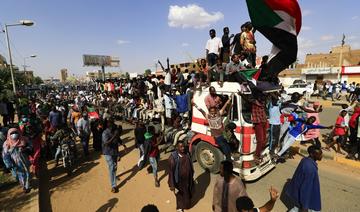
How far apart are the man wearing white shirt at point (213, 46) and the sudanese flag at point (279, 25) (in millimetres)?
3558

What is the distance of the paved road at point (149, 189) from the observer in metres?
5.15

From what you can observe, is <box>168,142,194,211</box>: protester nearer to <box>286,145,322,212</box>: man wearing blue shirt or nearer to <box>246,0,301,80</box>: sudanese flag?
<box>286,145,322,212</box>: man wearing blue shirt

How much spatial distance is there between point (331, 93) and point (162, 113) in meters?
19.9

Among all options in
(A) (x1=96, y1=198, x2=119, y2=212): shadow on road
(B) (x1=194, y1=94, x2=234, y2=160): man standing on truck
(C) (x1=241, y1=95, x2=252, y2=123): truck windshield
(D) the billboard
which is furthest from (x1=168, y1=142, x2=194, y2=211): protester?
(D) the billboard

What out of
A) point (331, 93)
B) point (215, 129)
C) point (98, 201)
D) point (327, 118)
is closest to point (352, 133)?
point (215, 129)

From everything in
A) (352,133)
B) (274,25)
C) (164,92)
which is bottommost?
(352,133)

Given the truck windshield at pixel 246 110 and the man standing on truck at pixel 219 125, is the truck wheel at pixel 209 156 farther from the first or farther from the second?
the truck windshield at pixel 246 110

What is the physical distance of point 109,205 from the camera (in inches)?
208

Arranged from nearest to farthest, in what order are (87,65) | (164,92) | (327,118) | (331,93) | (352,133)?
(352,133)
(164,92)
(327,118)
(331,93)
(87,65)

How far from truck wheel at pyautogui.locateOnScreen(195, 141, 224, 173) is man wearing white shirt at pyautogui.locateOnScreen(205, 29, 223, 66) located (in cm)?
396

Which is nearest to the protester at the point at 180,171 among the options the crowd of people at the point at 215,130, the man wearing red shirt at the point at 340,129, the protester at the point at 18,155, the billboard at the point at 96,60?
the crowd of people at the point at 215,130

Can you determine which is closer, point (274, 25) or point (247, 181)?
point (274, 25)

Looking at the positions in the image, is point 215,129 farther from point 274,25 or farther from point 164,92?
point 164,92

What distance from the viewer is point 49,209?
5.33m
